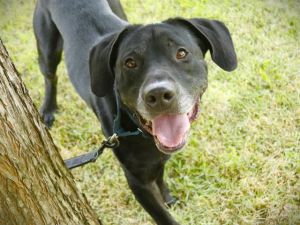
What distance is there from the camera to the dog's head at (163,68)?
2.71m

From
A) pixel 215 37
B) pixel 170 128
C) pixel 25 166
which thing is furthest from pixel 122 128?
pixel 25 166

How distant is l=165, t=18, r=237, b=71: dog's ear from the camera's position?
9.99 feet

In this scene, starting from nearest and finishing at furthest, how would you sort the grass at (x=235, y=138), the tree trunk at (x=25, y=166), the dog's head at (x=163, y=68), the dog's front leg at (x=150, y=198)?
the tree trunk at (x=25, y=166), the dog's head at (x=163, y=68), the dog's front leg at (x=150, y=198), the grass at (x=235, y=138)

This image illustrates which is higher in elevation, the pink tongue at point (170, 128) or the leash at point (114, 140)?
the pink tongue at point (170, 128)

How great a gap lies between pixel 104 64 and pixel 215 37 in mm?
741

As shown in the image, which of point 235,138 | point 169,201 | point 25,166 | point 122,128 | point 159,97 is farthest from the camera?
point 235,138

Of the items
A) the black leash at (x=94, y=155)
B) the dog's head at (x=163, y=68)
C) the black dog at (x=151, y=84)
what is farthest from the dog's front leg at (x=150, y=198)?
the dog's head at (x=163, y=68)

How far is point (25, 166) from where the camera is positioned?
219cm

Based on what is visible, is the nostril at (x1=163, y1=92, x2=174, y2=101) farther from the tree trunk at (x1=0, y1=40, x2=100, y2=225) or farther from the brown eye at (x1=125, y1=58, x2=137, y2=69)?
the tree trunk at (x1=0, y1=40, x2=100, y2=225)

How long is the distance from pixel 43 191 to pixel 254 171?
2204mm

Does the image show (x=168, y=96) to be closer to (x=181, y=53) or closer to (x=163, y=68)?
(x=163, y=68)

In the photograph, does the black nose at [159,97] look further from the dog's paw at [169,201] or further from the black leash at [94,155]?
the dog's paw at [169,201]

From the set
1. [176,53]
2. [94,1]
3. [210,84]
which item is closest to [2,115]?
[176,53]

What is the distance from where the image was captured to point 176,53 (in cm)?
292
